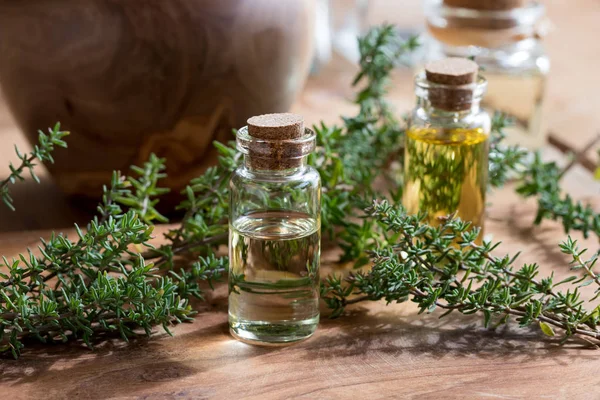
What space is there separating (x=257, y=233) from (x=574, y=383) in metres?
0.26

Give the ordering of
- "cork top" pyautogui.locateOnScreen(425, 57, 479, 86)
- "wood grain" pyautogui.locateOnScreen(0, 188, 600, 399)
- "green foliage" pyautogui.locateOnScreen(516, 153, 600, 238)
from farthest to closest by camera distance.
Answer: "green foliage" pyautogui.locateOnScreen(516, 153, 600, 238) < "cork top" pyautogui.locateOnScreen(425, 57, 479, 86) < "wood grain" pyautogui.locateOnScreen(0, 188, 600, 399)

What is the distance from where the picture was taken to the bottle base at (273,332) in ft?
2.25

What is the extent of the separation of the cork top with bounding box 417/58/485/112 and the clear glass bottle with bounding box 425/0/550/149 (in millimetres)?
274

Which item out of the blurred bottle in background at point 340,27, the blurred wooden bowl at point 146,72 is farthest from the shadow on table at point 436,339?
the blurred bottle in background at point 340,27

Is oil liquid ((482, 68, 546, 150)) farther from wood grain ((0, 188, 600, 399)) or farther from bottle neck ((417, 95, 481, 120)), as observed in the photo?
wood grain ((0, 188, 600, 399))

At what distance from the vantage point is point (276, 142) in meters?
0.66

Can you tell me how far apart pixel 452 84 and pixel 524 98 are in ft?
1.38

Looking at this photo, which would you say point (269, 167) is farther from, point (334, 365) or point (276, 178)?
point (334, 365)

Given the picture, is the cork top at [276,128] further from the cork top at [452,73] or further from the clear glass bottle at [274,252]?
the cork top at [452,73]

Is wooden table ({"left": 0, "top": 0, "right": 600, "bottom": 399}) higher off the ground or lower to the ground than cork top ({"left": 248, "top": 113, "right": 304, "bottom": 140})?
lower

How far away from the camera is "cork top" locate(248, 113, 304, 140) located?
658mm

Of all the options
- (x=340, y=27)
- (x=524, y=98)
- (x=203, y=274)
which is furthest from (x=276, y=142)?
(x=340, y=27)

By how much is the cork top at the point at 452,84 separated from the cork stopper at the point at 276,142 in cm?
16

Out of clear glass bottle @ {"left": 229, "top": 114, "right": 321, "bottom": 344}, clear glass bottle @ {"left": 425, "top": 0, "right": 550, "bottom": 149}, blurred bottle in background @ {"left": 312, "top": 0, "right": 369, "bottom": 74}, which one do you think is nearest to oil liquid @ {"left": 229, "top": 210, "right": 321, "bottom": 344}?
clear glass bottle @ {"left": 229, "top": 114, "right": 321, "bottom": 344}
